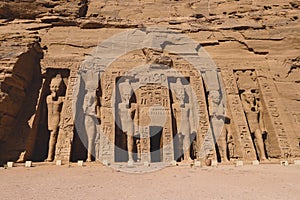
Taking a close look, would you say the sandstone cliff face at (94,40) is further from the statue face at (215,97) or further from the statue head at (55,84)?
the statue face at (215,97)

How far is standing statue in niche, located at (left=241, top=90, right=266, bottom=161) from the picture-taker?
1215cm

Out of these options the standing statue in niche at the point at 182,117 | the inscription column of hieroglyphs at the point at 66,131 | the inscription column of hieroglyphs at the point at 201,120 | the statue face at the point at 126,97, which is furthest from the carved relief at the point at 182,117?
the inscription column of hieroglyphs at the point at 66,131

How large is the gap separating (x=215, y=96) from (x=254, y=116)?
1.95m

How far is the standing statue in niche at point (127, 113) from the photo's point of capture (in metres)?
11.5

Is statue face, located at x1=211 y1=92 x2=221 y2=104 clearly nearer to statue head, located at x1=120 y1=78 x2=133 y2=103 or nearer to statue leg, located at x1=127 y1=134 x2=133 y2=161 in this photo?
statue head, located at x1=120 y1=78 x2=133 y2=103

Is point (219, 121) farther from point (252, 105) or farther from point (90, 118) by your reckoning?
point (90, 118)

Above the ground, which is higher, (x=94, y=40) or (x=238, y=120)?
(x=94, y=40)

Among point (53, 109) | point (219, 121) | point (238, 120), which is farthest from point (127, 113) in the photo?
point (238, 120)

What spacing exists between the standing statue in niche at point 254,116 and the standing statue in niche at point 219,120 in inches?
47.9

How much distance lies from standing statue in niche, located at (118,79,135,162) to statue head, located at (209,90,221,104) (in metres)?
3.45

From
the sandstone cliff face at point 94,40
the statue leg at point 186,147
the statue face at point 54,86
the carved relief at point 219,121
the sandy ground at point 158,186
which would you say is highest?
the sandstone cliff face at point 94,40

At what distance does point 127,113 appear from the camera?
11.9 m

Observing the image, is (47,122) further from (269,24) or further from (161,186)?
(269,24)

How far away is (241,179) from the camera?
6.46m
